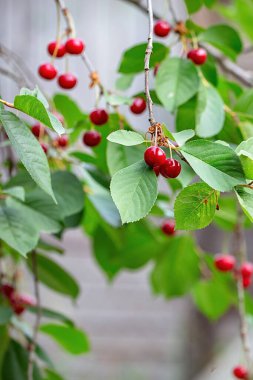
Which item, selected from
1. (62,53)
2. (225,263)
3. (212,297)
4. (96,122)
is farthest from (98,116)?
(212,297)

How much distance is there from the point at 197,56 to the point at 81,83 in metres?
2.50

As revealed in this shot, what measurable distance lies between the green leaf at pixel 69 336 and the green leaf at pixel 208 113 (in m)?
0.42

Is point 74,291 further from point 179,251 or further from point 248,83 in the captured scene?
point 248,83

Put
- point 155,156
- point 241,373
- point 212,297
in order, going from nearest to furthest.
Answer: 1. point 155,156
2. point 241,373
3. point 212,297

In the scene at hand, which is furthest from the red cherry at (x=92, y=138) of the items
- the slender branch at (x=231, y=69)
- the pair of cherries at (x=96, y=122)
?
the slender branch at (x=231, y=69)

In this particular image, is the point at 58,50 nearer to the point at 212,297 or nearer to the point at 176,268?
the point at 176,268

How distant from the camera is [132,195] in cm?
58

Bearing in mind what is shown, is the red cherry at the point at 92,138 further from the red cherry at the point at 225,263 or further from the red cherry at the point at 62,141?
the red cherry at the point at 225,263

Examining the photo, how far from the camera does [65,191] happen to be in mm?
884

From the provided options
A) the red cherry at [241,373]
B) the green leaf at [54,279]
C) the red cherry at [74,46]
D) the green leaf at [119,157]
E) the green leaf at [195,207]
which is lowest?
the red cherry at [241,373]

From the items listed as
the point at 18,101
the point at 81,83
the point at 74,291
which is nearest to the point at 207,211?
the point at 18,101

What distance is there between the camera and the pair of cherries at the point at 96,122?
825mm

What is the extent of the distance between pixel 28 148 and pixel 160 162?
12 cm

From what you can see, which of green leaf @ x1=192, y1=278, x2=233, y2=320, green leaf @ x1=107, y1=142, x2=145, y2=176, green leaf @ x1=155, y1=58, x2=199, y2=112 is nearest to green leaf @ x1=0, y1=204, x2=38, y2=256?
green leaf @ x1=107, y1=142, x2=145, y2=176
